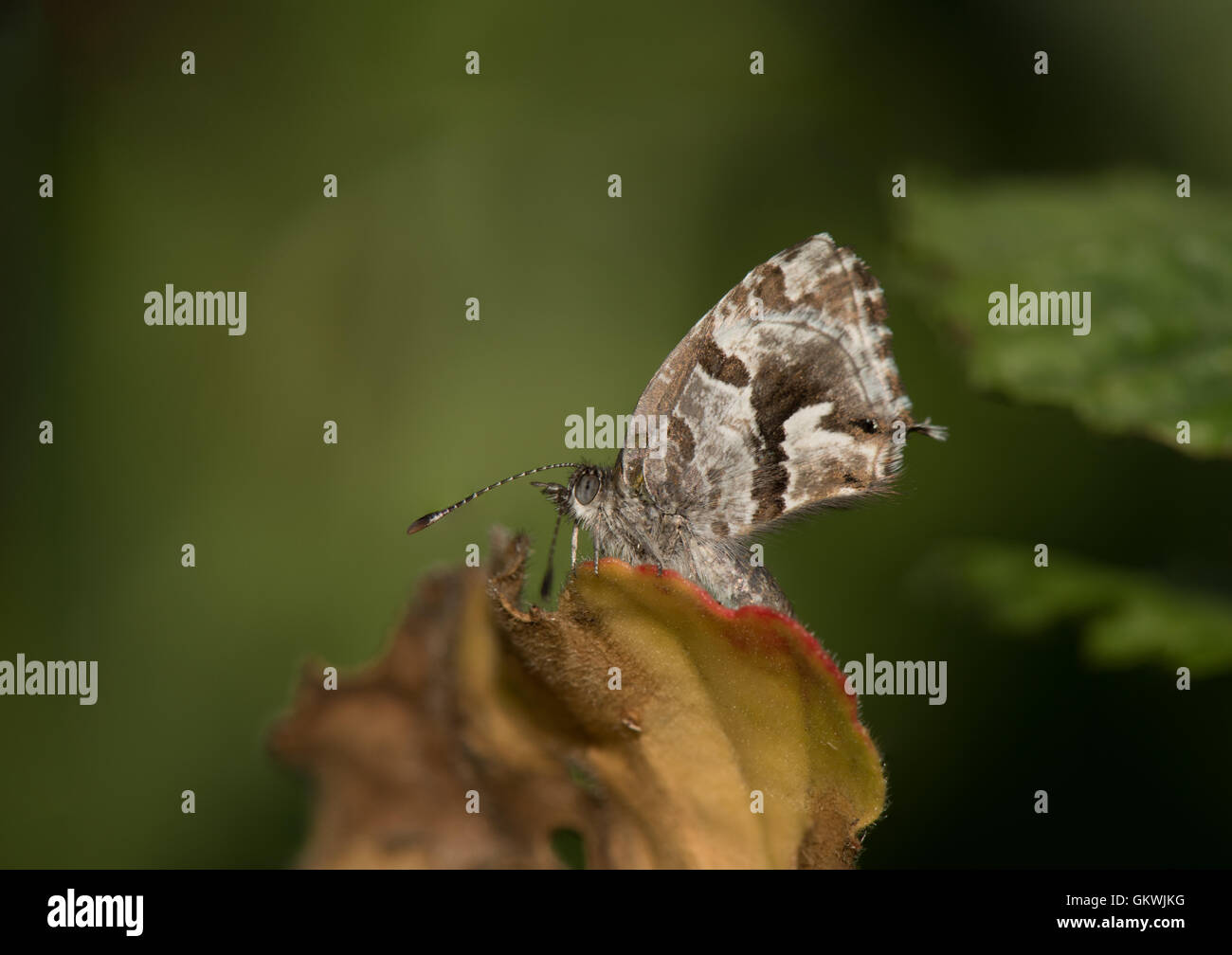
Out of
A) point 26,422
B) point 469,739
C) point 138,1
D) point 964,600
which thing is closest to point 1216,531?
point 964,600

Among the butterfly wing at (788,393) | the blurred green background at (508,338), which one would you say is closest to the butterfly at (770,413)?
the butterfly wing at (788,393)

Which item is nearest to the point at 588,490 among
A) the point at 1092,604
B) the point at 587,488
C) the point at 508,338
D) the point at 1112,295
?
the point at 587,488

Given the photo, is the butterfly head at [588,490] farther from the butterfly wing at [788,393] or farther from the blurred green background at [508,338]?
the blurred green background at [508,338]

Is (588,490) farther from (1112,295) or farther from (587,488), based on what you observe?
(1112,295)

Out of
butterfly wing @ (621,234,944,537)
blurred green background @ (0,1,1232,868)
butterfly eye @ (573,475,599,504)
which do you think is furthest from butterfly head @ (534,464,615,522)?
blurred green background @ (0,1,1232,868)

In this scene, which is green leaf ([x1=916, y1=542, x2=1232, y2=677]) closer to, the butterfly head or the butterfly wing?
the butterfly wing
